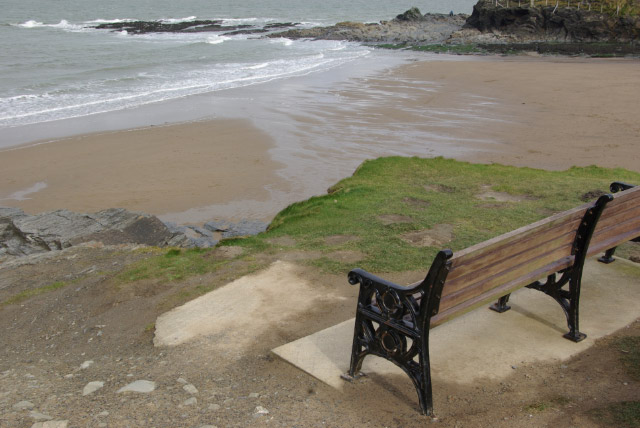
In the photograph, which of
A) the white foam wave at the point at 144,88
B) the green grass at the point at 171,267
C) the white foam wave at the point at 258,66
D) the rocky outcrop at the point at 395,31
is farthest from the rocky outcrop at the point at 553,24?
the green grass at the point at 171,267

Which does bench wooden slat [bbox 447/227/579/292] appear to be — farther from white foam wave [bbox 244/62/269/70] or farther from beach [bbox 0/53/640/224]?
white foam wave [bbox 244/62/269/70]

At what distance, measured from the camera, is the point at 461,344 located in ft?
14.7

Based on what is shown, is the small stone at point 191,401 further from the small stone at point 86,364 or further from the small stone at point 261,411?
the small stone at point 86,364

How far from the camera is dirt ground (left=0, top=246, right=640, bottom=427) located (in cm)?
372

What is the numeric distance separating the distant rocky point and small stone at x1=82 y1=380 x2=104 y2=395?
209 inches

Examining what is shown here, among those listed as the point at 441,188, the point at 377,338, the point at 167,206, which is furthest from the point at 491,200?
the point at 167,206

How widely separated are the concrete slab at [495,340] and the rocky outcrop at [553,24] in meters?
43.3

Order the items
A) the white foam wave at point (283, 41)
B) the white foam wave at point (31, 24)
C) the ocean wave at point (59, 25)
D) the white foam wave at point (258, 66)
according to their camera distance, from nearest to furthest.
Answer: the white foam wave at point (258, 66) < the white foam wave at point (283, 41) < the ocean wave at point (59, 25) < the white foam wave at point (31, 24)

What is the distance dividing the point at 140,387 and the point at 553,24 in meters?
48.6

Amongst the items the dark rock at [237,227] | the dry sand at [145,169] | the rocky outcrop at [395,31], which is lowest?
the dark rock at [237,227]

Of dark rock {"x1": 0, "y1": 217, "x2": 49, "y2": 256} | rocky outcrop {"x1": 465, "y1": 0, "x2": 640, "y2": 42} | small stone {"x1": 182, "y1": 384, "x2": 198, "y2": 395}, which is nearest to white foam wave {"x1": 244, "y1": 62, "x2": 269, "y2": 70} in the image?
rocky outcrop {"x1": 465, "y1": 0, "x2": 640, "y2": 42}

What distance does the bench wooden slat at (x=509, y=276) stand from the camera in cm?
374

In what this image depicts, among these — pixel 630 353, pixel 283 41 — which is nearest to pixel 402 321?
pixel 630 353

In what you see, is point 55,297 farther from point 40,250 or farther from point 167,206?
point 167,206
